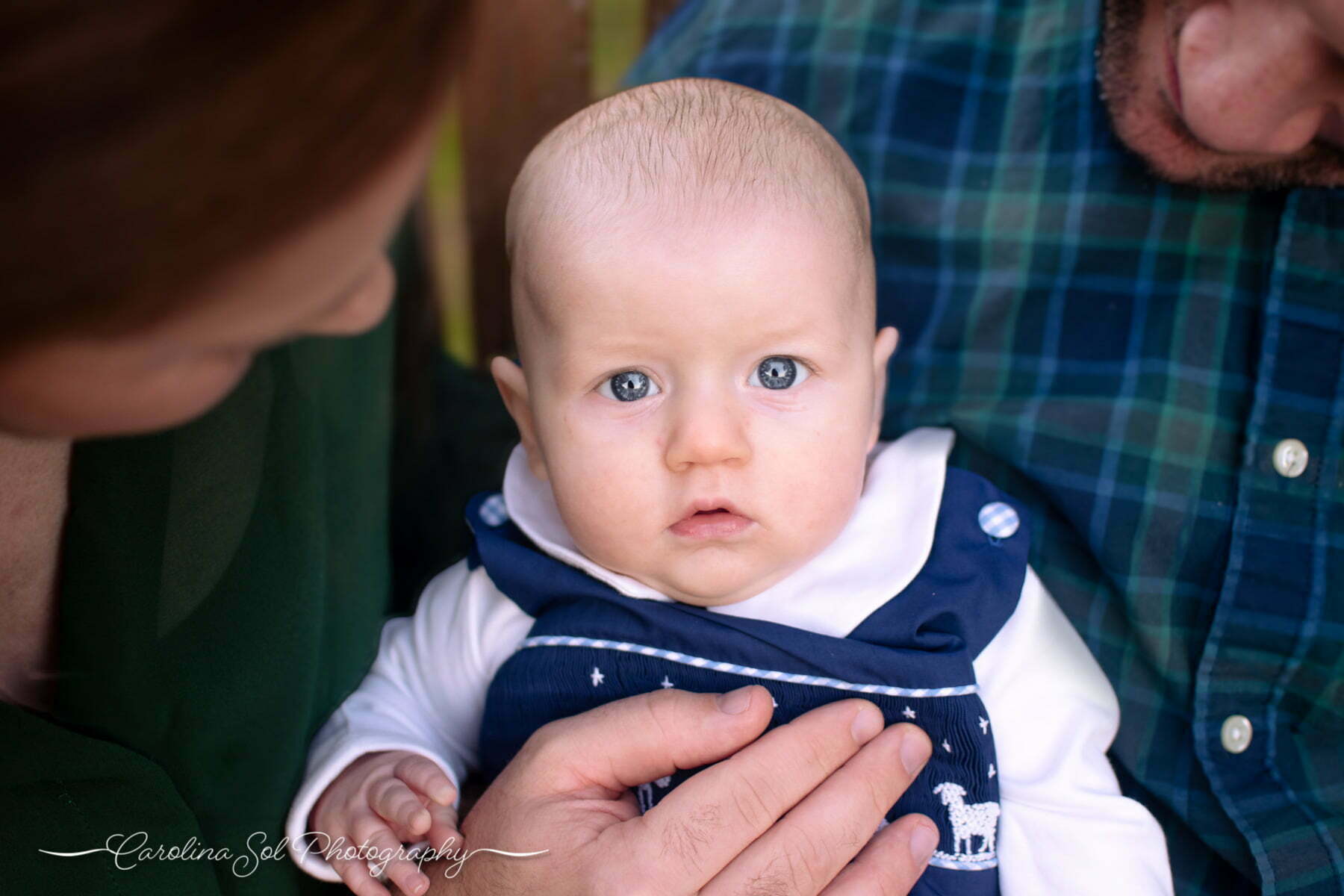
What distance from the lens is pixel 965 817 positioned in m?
1.26

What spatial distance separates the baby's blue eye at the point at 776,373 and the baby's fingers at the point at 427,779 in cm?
61

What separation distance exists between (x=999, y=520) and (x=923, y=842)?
0.42 m

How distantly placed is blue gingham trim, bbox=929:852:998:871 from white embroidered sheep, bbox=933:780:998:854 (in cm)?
1

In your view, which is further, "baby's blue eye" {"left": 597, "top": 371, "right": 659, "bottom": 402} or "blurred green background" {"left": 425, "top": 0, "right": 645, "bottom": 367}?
"blurred green background" {"left": 425, "top": 0, "right": 645, "bottom": 367}

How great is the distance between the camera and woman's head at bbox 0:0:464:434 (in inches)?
23.3

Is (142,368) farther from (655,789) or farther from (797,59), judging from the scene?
(797,59)

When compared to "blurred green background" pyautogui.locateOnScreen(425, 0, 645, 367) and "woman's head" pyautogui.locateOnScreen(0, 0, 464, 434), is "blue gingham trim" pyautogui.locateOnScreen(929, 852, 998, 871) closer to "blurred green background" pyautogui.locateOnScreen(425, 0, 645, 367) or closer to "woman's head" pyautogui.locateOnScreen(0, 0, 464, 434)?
"woman's head" pyautogui.locateOnScreen(0, 0, 464, 434)

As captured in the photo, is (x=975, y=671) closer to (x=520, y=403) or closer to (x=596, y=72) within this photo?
(x=520, y=403)

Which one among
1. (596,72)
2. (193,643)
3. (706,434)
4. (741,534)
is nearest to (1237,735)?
(741,534)

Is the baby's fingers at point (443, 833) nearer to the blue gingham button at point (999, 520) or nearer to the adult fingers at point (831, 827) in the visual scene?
the adult fingers at point (831, 827)

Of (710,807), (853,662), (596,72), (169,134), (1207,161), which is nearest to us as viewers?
(169,134)

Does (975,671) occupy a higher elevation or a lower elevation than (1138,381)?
lower

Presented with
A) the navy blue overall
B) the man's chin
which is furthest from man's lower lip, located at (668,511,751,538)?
the man's chin

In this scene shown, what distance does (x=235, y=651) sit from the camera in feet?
3.92
